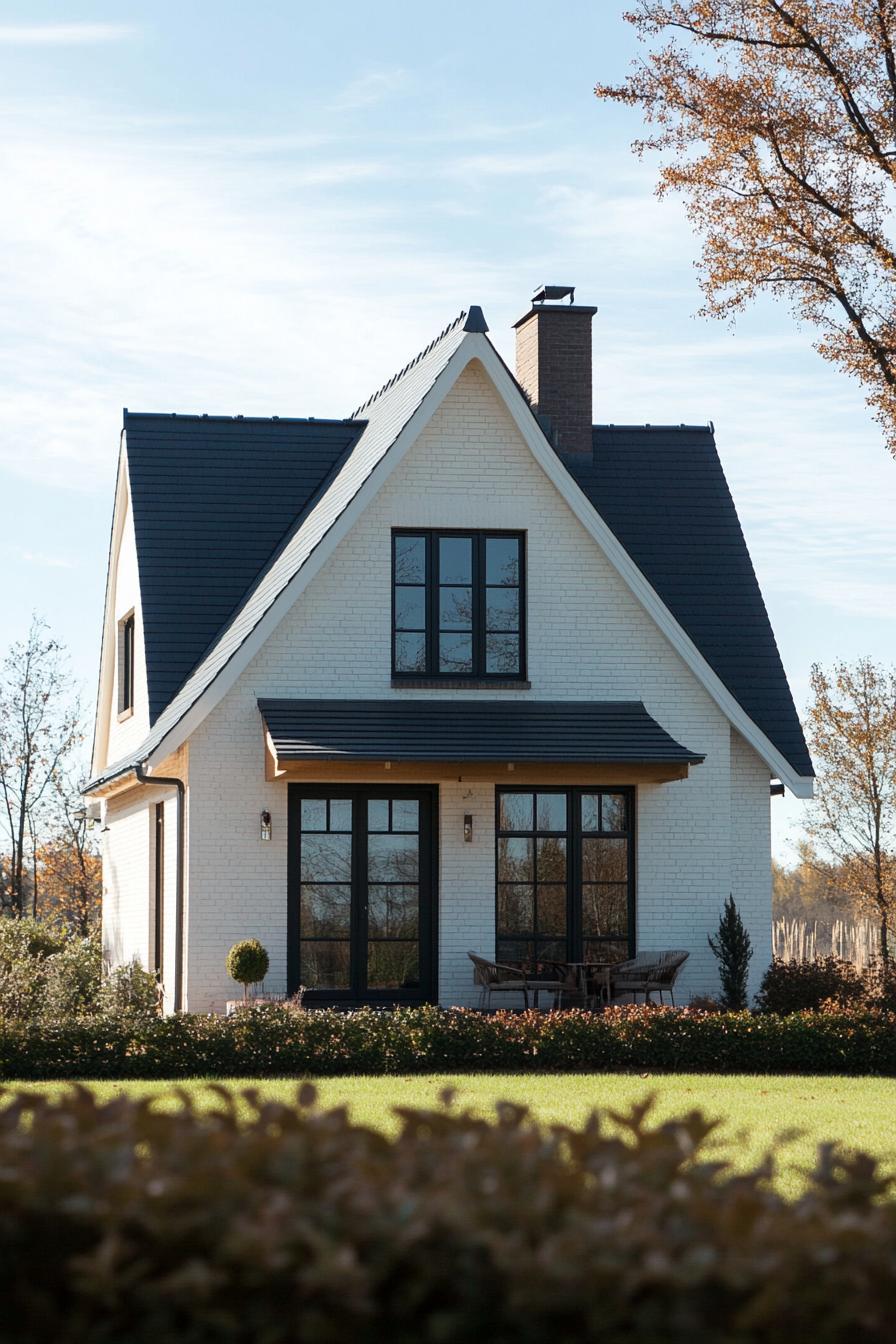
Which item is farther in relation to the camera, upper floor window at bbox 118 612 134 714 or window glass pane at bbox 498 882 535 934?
upper floor window at bbox 118 612 134 714

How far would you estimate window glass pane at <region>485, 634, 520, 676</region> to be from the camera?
64.9 ft

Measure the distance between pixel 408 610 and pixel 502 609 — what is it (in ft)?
3.66

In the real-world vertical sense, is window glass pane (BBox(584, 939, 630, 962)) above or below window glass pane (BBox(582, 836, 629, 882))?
below

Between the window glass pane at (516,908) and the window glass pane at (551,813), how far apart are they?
74cm

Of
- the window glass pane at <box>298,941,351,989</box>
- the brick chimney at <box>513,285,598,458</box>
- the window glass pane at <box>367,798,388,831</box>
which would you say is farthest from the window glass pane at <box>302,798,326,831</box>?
Answer: the brick chimney at <box>513,285,598,458</box>

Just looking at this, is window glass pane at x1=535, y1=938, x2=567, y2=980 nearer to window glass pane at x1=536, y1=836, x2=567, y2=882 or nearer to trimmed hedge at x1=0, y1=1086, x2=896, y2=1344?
window glass pane at x1=536, y1=836, x2=567, y2=882

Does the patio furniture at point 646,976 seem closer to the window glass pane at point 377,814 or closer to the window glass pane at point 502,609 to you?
the window glass pane at point 377,814

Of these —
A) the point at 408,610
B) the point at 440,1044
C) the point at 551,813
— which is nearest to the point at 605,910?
the point at 551,813

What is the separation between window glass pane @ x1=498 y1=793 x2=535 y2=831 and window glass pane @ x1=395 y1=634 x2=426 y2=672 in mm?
1767

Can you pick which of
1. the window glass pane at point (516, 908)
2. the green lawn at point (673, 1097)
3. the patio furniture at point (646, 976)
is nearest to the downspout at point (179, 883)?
the window glass pane at point (516, 908)

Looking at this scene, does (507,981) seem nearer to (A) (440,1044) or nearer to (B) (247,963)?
(B) (247,963)

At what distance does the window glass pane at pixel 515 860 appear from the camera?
19.2 meters

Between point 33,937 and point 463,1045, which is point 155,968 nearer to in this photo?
point 33,937

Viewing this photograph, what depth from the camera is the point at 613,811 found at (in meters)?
19.6
